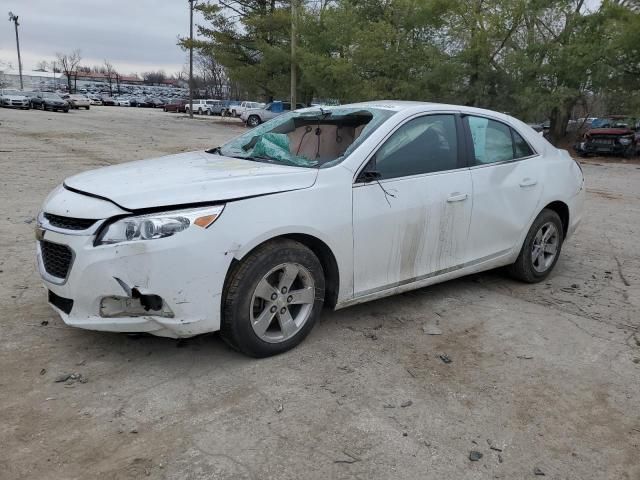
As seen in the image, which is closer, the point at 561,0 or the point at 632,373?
the point at 632,373

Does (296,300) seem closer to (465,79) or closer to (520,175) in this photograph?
(520,175)

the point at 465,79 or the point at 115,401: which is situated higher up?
the point at 465,79

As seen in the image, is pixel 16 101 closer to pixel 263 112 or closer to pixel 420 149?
pixel 263 112

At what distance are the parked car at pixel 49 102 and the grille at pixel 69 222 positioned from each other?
135 ft

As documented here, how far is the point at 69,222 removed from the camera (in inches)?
125

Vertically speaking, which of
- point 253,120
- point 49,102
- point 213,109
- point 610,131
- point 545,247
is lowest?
point 253,120

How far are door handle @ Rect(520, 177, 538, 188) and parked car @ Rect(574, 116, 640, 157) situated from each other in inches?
776

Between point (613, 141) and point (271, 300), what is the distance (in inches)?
878

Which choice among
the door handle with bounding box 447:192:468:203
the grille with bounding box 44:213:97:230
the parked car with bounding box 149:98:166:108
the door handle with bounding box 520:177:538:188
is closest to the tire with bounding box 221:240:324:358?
the grille with bounding box 44:213:97:230

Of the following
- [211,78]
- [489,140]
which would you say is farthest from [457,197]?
[211,78]

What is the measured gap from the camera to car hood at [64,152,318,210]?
3061mm

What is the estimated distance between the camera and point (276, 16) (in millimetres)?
34375

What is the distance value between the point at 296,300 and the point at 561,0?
23712 mm

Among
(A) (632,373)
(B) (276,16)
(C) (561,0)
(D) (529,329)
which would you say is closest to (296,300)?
(D) (529,329)
